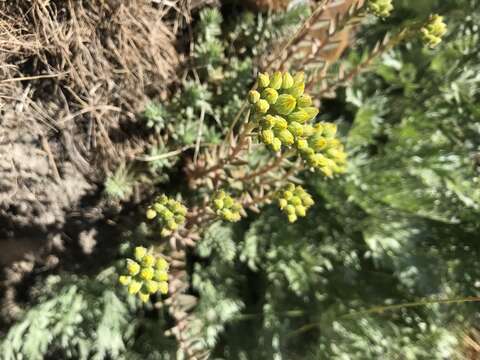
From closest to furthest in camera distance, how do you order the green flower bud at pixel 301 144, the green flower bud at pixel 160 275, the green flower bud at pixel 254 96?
the green flower bud at pixel 254 96 → the green flower bud at pixel 301 144 → the green flower bud at pixel 160 275

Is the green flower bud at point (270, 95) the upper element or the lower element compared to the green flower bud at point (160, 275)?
upper

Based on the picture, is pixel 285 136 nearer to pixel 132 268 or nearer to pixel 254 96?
pixel 254 96

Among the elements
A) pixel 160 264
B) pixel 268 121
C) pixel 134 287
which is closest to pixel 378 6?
pixel 268 121

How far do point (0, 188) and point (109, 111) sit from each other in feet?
1.85

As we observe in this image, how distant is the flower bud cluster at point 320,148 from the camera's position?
5.27ft

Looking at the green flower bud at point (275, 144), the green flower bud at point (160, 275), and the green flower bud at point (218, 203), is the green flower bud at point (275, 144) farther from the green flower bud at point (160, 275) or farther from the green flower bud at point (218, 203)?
the green flower bud at point (160, 275)

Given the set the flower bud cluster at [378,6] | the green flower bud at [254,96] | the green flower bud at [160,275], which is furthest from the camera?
the flower bud cluster at [378,6]

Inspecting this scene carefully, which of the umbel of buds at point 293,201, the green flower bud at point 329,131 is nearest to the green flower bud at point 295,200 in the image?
the umbel of buds at point 293,201

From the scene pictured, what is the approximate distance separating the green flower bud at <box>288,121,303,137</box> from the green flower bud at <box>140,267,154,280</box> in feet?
2.16

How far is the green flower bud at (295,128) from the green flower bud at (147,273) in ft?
2.16

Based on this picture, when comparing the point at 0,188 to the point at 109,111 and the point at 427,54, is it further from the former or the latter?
the point at 427,54

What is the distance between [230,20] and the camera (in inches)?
93.5

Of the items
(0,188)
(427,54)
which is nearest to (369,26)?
(427,54)

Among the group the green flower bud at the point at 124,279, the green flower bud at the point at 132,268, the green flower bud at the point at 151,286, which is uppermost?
the green flower bud at the point at 132,268
